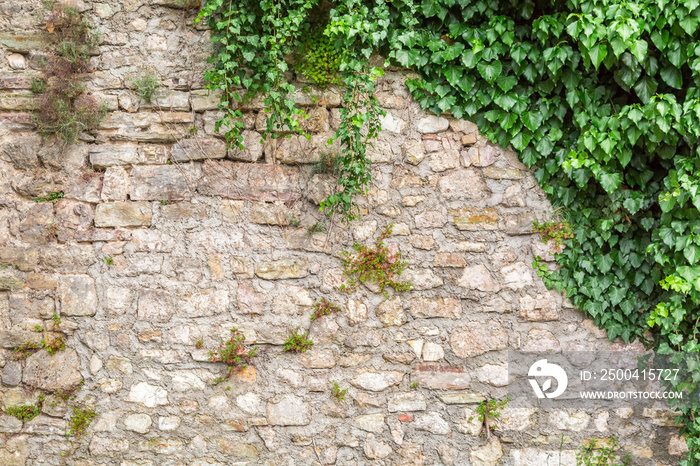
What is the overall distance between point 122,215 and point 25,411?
1245mm

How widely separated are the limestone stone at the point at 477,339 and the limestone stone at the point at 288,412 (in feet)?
3.15

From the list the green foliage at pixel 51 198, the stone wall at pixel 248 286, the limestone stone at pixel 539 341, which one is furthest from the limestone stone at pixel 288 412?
the green foliage at pixel 51 198

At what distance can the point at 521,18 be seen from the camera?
287cm

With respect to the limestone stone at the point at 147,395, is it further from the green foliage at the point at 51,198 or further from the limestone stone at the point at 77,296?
the green foliage at the point at 51,198

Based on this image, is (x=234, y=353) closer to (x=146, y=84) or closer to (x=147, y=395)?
(x=147, y=395)

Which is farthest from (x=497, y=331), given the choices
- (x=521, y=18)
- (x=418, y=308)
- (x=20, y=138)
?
(x=20, y=138)

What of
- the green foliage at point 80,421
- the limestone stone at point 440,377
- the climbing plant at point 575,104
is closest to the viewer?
the climbing plant at point 575,104

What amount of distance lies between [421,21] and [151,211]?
1981 mm

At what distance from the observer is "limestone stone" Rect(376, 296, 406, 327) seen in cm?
291

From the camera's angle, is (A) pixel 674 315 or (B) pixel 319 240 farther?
(B) pixel 319 240

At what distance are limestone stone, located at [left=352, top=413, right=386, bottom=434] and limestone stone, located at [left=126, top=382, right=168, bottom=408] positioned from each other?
1.13 m

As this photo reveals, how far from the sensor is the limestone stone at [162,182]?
2904 millimetres

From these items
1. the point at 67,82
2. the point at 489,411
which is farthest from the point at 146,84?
the point at 489,411

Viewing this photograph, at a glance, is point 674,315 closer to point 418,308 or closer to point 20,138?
point 418,308
